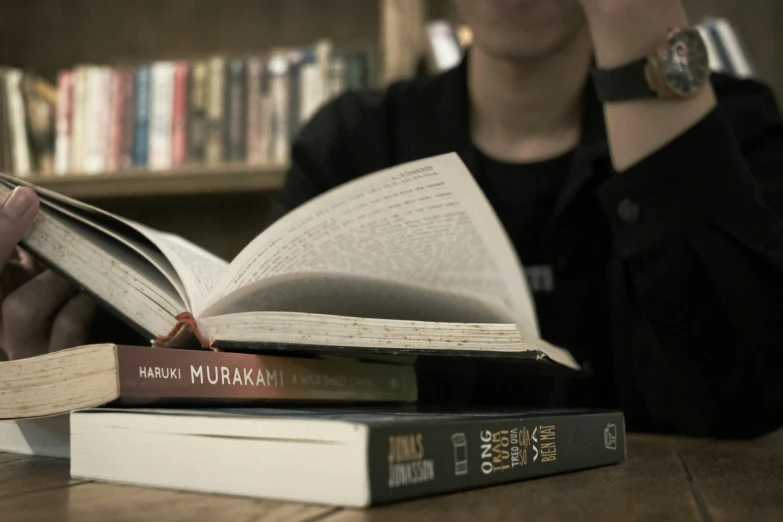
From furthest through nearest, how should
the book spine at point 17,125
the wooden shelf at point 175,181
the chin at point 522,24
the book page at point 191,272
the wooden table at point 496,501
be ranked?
the book spine at point 17,125
the wooden shelf at point 175,181
the chin at point 522,24
the book page at point 191,272
the wooden table at point 496,501

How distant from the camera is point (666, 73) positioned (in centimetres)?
60

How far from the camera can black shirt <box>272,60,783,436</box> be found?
0.59 meters

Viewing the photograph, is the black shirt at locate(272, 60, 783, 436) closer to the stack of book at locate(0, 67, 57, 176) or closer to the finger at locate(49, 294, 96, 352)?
the finger at locate(49, 294, 96, 352)

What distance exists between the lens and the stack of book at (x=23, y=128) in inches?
56.4

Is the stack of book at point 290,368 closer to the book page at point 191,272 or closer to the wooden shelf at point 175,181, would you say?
the book page at point 191,272

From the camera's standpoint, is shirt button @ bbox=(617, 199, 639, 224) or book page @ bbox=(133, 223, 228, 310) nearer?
book page @ bbox=(133, 223, 228, 310)

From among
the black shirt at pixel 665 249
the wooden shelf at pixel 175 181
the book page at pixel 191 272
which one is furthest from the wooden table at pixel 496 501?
the wooden shelf at pixel 175 181

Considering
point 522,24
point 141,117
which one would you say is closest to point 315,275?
point 522,24

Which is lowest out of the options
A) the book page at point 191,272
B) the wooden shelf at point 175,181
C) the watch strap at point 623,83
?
the book page at point 191,272

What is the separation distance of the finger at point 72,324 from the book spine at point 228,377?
0.48 ft

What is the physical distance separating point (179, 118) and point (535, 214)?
786mm

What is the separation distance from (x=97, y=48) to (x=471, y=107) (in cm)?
106

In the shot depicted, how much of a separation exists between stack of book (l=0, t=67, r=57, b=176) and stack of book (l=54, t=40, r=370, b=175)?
0.04 meters

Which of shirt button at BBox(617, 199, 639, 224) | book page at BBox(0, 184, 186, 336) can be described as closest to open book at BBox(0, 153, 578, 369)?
book page at BBox(0, 184, 186, 336)
